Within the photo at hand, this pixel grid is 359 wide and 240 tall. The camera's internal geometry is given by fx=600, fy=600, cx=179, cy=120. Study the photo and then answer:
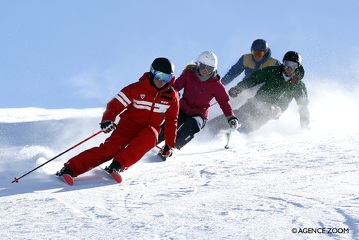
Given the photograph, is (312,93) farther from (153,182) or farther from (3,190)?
(3,190)

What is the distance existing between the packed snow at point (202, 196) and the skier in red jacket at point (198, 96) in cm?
37

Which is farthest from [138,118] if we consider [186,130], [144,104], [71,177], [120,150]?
[186,130]

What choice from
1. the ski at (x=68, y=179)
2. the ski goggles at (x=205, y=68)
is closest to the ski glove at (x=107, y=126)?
the ski at (x=68, y=179)

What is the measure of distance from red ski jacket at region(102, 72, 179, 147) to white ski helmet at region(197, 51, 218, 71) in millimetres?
1573

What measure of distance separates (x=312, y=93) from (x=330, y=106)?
1180 mm

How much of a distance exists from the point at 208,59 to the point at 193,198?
3633mm

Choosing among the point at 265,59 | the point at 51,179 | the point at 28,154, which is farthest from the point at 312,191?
the point at 265,59

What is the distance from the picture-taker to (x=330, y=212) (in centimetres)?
462

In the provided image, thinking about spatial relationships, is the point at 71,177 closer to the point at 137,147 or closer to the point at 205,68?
the point at 137,147

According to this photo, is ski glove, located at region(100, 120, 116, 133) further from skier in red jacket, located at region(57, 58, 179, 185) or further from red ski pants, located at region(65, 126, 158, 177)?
red ski pants, located at region(65, 126, 158, 177)

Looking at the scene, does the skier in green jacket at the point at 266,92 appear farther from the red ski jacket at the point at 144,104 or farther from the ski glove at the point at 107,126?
the ski glove at the point at 107,126

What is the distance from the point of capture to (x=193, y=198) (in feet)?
17.5

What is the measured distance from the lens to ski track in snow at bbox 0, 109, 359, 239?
4258mm

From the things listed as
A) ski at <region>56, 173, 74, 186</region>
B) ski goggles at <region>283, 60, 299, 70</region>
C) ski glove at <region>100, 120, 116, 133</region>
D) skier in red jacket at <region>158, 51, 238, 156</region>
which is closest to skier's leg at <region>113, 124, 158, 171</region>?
ski glove at <region>100, 120, 116, 133</region>
